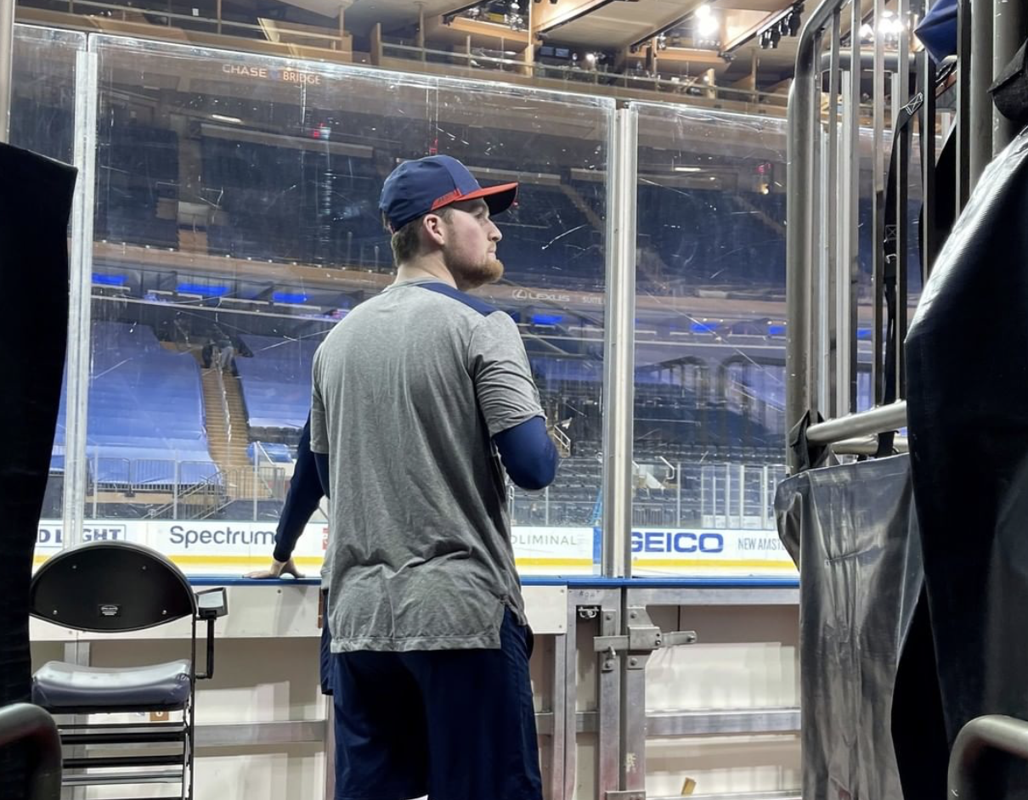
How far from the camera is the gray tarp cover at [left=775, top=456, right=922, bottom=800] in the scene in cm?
125

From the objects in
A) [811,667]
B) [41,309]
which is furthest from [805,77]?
[41,309]

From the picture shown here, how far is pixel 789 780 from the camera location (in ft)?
11.8

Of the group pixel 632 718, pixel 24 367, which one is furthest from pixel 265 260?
pixel 24 367

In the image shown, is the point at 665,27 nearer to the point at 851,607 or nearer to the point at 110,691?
the point at 110,691

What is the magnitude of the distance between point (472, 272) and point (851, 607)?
0.90m

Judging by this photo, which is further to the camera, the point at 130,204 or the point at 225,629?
the point at 130,204

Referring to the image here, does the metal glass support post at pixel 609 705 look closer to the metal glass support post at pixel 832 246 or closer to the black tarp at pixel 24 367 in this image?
the metal glass support post at pixel 832 246

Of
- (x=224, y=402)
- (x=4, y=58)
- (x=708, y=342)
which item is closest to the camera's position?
(x=4, y=58)

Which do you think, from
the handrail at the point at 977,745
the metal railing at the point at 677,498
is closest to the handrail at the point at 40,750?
the handrail at the point at 977,745

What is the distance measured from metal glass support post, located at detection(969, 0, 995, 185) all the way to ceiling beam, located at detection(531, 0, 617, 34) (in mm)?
5723

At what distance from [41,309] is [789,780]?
3.37 m

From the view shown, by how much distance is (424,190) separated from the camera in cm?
191

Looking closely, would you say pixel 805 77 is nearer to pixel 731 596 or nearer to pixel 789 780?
pixel 731 596

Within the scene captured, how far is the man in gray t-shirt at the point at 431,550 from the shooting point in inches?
64.9
